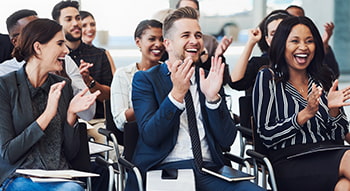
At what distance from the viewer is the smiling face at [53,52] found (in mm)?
2855

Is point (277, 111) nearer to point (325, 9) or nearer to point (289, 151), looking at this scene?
point (289, 151)

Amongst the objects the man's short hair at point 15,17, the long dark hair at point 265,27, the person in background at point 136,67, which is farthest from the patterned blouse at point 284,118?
the man's short hair at point 15,17

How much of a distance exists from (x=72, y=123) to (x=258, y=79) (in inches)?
43.5

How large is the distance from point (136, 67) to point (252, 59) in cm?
87

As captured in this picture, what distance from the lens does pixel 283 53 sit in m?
3.46

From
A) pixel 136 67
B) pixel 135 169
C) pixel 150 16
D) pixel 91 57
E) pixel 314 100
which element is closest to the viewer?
pixel 135 169

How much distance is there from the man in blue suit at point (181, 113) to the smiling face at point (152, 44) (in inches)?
31.4

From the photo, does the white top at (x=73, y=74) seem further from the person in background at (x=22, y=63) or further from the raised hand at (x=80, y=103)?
the raised hand at (x=80, y=103)

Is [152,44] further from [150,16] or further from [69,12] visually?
[150,16]

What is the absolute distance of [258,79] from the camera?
3.38 meters

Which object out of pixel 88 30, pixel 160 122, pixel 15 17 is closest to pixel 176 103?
pixel 160 122

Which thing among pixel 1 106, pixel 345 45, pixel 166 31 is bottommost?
pixel 345 45

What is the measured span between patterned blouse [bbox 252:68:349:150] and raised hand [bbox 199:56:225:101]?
529mm

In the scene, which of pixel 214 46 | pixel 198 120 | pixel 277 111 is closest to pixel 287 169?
pixel 277 111
